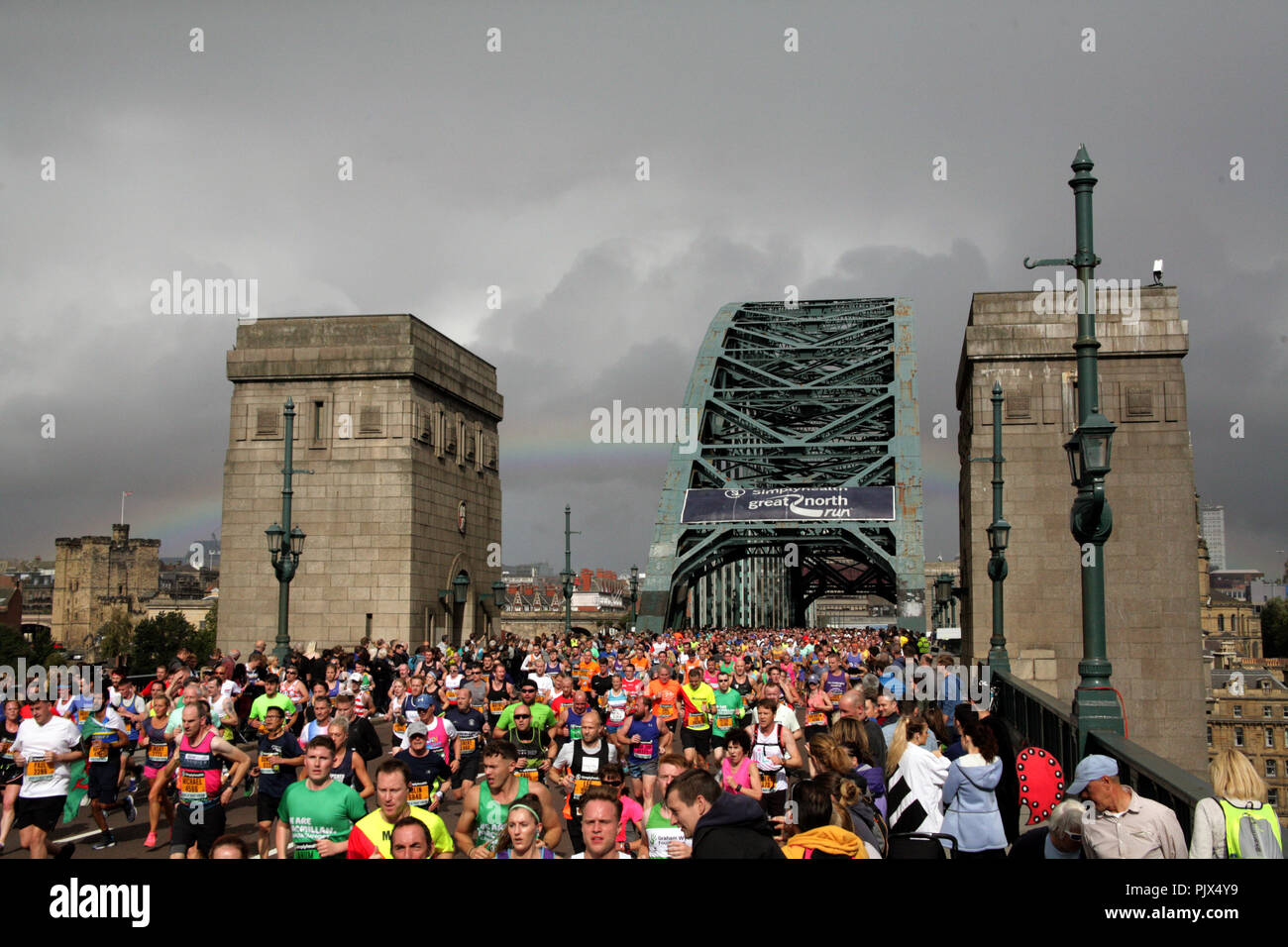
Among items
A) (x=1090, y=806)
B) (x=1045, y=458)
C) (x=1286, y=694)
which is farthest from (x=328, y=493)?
(x=1286, y=694)

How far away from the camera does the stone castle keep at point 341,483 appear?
3350 centimetres

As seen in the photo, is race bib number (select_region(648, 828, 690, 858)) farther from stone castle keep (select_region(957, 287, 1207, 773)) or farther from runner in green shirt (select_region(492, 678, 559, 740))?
stone castle keep (select_region(957, 287, 1207, 773))

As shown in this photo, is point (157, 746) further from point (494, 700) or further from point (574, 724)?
point (494, 700)

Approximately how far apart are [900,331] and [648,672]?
5197 cm

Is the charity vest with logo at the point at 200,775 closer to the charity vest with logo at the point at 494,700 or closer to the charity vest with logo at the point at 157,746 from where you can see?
the charity vest with logo at the point at 157,746

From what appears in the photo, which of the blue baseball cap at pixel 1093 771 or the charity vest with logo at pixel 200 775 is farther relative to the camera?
the charity vest with logo at pixel 200 775

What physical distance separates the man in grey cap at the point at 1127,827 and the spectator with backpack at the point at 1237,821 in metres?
0.27

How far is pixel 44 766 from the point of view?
10742 mm

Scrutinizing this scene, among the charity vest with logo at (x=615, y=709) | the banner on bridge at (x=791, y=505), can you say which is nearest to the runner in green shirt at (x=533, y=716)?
the charity vest with logo at (x=615, y=709)

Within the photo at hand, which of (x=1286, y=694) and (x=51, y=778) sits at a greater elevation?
(x=51, y=778)

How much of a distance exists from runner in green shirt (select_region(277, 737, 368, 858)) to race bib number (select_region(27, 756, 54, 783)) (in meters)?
4.12

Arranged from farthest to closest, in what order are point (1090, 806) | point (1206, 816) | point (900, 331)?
point (900, 331), point (1090, 806), point (1206, 816)
